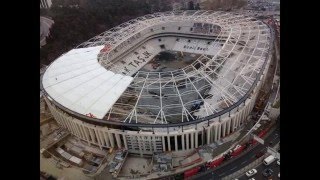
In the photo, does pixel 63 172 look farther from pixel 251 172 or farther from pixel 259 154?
pixel 259 154

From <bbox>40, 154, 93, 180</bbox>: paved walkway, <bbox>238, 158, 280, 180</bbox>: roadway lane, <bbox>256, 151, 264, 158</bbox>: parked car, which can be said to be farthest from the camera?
<bbox>40, 154, 93, 180</bbox>: paved walkway

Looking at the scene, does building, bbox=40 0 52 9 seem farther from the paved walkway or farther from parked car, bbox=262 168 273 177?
parked car, bbox=262 168 273 177

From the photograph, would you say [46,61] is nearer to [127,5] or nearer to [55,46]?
[55,46]

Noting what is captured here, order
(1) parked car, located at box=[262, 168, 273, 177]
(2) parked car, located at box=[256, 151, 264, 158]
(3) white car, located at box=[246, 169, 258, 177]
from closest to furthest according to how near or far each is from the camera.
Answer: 1. (1) parked car, located at box=[262, 168, 273, 177]
2. (3) white car, located at box=[246, 169, 258, 177]
3. (2) parked car, located at box=[256, 151, 264, 158]

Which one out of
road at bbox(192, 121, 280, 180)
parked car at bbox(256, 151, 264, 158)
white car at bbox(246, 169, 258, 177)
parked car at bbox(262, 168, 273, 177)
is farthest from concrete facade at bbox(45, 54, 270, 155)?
parked car at bbox(262, 168, 273, 177)

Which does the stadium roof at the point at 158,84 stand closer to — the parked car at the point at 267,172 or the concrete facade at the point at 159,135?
the concrete facade at the point at 159,135

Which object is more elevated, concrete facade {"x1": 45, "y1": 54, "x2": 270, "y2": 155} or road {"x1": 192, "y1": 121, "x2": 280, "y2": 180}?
concrete facade {"x1": 45, "y1": 54, "x2": 270, "y2": 155}

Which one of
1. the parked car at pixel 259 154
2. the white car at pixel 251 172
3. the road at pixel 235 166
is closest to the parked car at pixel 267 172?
the white car at pixel 251 172

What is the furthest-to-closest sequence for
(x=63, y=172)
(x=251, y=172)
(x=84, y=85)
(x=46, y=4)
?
(x=46, y=4) → (x=84, y=85) → (x=63, y=172) → (x=251, y=172)

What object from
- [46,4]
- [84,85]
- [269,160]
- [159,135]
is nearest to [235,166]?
[269,160]
